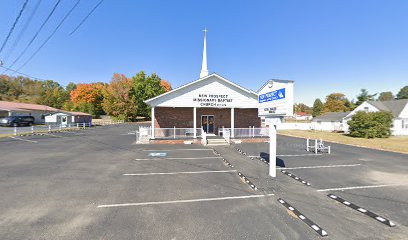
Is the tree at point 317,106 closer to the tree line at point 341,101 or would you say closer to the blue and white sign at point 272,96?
the tree line at point 341,101

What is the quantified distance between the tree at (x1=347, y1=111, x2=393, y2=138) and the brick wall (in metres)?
16.0

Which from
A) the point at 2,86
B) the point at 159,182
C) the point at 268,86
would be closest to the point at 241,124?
the point at 268,86

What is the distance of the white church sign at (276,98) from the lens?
680 centimetres

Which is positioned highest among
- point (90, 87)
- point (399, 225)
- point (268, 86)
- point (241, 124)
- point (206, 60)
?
point (90, 87)

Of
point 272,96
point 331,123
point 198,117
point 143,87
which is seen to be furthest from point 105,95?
point 331,123

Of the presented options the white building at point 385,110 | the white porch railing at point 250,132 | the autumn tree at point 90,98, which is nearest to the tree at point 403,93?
the white building at point 385,110

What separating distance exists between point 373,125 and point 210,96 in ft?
77.0

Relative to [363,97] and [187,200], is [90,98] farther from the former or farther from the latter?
[363,97]

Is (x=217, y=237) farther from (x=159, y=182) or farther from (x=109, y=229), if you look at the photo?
(x=159, y=182)

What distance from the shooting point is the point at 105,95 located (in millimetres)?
59344

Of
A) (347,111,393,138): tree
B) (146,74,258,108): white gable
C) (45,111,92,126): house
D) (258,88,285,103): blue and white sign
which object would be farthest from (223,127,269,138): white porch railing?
(45,111,92,126): house

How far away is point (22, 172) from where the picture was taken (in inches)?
310

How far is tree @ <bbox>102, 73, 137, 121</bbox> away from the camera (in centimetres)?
5656

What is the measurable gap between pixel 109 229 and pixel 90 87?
7953 centimetres
